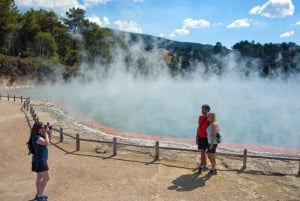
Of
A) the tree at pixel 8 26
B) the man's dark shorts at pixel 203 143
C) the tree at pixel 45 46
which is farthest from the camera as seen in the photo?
the tree at pixel 45 46

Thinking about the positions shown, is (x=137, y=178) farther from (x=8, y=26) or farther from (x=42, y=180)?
(x=8, y=26)

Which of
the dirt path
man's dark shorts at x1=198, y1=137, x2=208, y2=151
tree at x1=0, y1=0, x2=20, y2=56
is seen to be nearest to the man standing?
man's dark shorts at x1=198, y1=137, x2=208, y2=151

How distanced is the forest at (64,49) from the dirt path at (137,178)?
128 feet

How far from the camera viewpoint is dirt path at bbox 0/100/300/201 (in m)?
7.79

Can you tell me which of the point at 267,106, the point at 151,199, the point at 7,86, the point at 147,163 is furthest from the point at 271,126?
the point at 7,86

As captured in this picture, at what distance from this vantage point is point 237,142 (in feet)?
57.0

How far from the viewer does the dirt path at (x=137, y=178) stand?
7.79m

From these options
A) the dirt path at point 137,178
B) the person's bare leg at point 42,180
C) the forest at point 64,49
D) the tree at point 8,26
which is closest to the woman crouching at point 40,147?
the person's bare leg at point 42,180

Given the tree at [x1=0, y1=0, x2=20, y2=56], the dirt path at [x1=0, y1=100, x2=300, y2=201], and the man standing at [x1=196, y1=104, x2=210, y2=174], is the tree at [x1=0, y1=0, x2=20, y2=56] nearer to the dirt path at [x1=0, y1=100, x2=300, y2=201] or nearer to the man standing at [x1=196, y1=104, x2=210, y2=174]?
the dirt path at [x1=0, y1=100, x2=300, y2=201]

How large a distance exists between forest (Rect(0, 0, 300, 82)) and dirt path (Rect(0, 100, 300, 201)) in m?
39.0

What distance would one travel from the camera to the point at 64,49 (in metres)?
65.9

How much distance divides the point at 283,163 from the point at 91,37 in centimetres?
5823

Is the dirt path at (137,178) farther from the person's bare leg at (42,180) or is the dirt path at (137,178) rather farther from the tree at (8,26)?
the tree at (8,26)

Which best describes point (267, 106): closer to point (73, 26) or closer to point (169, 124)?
point (169, 124)
